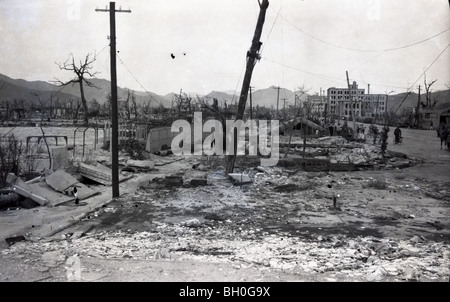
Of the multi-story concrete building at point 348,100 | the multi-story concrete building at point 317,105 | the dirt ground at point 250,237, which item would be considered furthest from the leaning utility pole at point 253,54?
the multi-story concrete building at point 348,100

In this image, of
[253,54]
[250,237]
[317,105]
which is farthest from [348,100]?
[250,237]

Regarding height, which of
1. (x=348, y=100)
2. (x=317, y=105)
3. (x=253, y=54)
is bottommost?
(x=253, y=54)

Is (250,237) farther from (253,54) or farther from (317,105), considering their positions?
(317,105)

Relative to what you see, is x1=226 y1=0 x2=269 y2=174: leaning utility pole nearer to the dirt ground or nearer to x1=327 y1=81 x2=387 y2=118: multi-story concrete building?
the dirt ground

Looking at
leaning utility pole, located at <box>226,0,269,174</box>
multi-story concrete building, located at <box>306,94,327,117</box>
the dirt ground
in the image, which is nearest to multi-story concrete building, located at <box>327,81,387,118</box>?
multi-story concrete building, located at <box>306,94,327,117</box>

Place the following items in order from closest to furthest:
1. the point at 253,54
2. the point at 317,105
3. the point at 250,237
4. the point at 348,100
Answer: the point at 250,237 → the point at 253,54 → the point at 348,100 → the point at 317,105

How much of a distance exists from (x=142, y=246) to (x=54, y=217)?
12.0 feet

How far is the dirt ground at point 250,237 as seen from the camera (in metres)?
5.54

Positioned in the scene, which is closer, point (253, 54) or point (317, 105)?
point (253, 54)

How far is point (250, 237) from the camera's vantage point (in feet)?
24.7

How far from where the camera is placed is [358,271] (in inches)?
221

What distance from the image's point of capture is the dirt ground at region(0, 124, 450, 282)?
5.54 m
